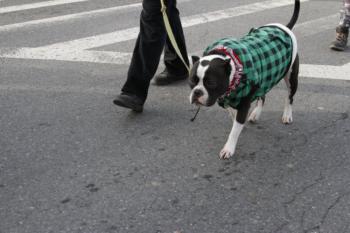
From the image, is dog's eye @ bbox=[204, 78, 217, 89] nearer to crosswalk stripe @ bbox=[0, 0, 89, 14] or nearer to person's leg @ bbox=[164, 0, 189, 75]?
person's leg @ bbox=[164, 0, 189, 75]

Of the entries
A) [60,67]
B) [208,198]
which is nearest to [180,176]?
[208,198]

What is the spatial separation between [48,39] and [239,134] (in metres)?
3.30

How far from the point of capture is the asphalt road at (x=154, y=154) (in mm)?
3062

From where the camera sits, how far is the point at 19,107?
4559 mm

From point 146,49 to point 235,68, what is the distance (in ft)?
3.66

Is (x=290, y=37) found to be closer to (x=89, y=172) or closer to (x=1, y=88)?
(x=89, y=172)

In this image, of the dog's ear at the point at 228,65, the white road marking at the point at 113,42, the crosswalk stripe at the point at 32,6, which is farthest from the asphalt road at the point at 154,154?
the crosswalk stripe at the point at 32,6

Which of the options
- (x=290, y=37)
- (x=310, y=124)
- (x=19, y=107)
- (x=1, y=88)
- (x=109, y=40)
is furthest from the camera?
(x=109, y=40)

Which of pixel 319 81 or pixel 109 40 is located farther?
pixel 109 40

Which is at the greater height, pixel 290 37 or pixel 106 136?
pixel 290 37

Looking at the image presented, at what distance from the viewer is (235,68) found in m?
3.36

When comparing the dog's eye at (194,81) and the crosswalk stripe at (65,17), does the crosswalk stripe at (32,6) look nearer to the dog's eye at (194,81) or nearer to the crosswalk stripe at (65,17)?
the crosswalk stripe at (65,17)

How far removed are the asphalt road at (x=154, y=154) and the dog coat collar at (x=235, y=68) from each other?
1.89 feet

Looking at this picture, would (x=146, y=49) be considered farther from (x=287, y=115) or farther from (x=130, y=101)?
(x=287, y=115)
